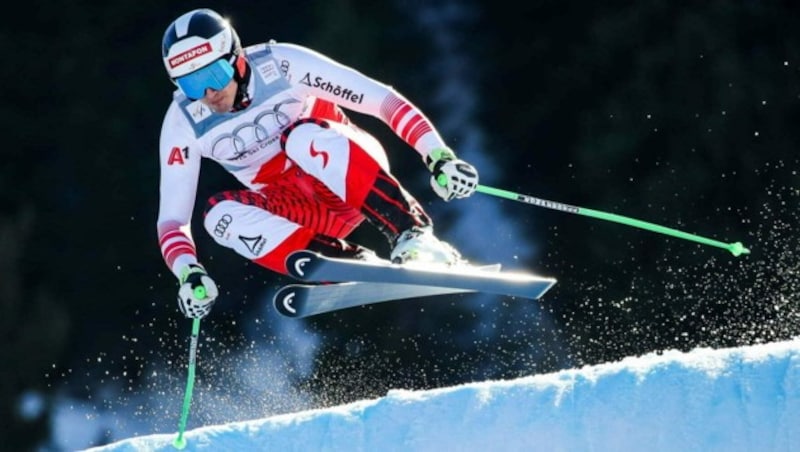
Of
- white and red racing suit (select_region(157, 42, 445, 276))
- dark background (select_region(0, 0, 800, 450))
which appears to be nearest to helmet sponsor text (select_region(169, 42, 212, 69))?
white and red racing suit (select_region(157, 42, 445, 276))

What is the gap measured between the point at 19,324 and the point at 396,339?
→ 1.67 metres

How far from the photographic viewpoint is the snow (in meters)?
3.59

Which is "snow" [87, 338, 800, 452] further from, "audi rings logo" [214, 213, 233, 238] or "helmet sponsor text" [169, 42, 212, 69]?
"helmet sponsor text" [169, 42, 212, 69]

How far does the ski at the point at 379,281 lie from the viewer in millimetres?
4301

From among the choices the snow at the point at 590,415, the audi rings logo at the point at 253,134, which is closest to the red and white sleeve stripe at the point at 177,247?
the audi rings logo at the point at 253,134

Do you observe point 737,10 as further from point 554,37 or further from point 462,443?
point 462,443

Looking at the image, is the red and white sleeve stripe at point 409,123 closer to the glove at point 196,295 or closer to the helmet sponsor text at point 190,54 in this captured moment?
the helmet sponsor text at point 190,54

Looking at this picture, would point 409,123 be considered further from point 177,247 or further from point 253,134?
point 177,247

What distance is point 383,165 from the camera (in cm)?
454

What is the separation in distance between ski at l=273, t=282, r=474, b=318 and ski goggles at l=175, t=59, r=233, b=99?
62 cm

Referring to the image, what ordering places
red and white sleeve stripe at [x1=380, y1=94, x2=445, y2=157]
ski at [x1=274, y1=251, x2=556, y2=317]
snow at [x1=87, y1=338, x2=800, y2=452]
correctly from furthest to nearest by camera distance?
red and white sleeve stripe at [x1=380, y1=94, x2=445, y2=157], ski at [x1=274, y1=251, x2=556, y2=317], snow at [x1=87, y1=338, x2=800, y2=452]

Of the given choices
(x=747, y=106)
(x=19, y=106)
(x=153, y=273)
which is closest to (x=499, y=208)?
(x=747, y=106)

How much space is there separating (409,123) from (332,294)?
1.82 ft

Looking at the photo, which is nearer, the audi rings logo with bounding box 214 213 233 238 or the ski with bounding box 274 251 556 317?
the ski with bounding box 274 251 556 317
